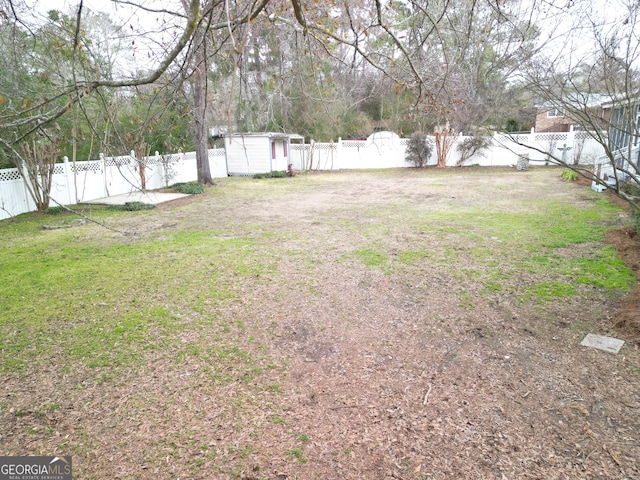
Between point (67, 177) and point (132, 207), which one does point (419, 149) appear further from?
point (67, 177)

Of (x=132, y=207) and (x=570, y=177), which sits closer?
(x=132, y=207)

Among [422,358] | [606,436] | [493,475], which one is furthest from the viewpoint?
[422,358]

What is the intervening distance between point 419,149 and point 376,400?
660 inches

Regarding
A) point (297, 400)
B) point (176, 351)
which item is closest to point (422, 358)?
point (297, 400)

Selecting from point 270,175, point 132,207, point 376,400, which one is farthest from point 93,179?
point 376,400

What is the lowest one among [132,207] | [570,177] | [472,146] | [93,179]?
[132,207]

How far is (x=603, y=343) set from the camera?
3.02 meters

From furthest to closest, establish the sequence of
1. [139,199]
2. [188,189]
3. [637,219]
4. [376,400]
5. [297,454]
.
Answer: [188,189]
[139,199]
[637,219]
[376,400]
[297,454]

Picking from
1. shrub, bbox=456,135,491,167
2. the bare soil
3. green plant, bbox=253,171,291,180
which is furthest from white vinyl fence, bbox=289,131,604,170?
the bare soil

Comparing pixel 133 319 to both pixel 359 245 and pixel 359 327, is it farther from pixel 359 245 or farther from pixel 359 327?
pixel 359 245

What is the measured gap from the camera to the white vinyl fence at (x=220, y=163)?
9000mm

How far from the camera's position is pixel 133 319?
3.63m

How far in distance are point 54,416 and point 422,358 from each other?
2.46 meters

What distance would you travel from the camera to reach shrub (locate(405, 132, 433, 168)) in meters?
17.6
